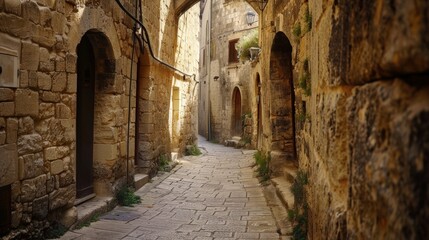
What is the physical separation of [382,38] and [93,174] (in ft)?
15.3

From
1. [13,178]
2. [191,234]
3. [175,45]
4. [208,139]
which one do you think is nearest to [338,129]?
[13,178]

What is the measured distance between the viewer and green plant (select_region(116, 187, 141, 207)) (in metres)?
5.23

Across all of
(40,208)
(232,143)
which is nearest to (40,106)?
(40,208)

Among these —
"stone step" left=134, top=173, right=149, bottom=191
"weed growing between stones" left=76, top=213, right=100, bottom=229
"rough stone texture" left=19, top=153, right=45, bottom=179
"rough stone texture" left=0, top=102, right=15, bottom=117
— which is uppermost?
"rough stone texture" left=0, top=102, right=15, bottom=117

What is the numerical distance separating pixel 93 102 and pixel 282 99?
317cm

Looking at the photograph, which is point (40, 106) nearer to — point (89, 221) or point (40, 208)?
point (40, 208)

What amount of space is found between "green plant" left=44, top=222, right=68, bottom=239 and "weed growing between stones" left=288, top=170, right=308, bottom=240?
220 centimetres

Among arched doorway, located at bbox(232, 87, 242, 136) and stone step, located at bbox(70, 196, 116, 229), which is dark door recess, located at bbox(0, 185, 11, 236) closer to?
stone step, located at bbox(70, 196, 116, 229)

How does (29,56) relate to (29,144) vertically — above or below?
above

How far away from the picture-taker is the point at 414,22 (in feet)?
2.41

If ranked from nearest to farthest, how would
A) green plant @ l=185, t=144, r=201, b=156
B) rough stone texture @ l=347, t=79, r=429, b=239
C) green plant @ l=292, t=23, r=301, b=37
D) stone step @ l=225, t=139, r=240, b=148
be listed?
rough stone texture @ l=347, t=79, r=429, b=239 → green plant @ l=292, t=23, r=301, b=37 → green plant @ l=185, t=144, r=201, b=156 → stone step @ l=225, t=139, r=240, b=148

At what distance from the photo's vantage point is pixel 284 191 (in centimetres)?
525

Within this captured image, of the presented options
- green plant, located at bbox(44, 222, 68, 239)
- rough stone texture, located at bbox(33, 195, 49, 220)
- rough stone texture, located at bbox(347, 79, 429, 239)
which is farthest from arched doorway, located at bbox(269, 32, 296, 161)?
rough stone texture, located at bbox(347, 79, 429, 239)

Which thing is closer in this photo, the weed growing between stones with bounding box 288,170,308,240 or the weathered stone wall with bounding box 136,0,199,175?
the weed growing between stones with bounding box 288,170,308,240
